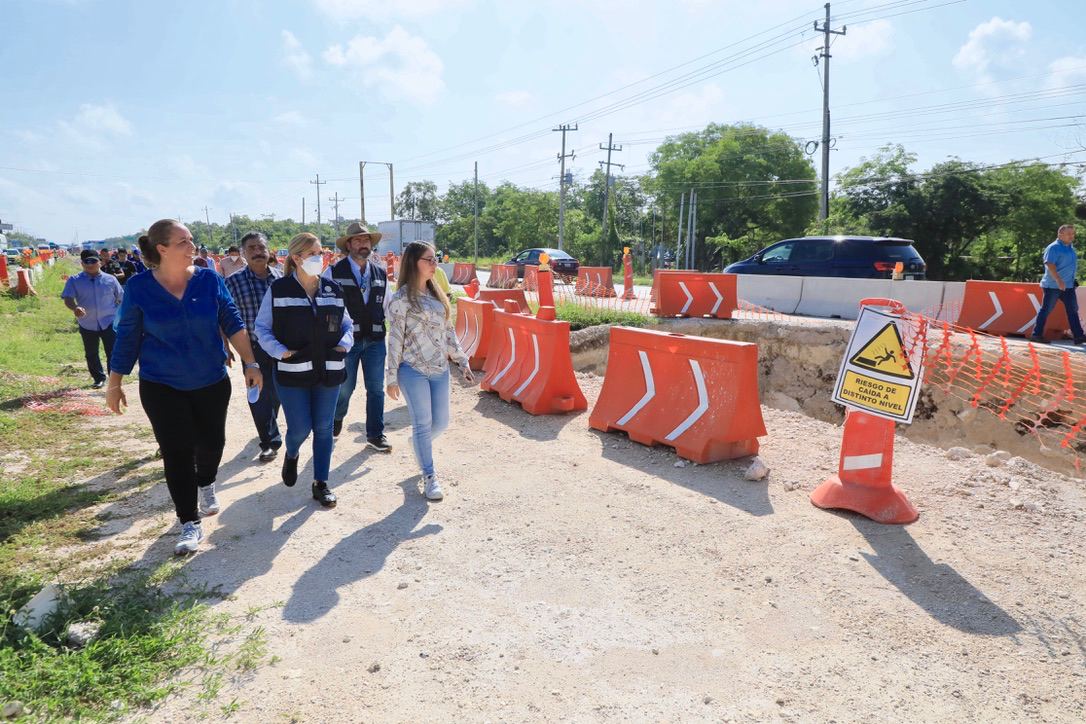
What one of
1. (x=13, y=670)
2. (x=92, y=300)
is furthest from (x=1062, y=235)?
(x=92, y=300)

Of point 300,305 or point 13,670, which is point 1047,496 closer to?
point 300,305

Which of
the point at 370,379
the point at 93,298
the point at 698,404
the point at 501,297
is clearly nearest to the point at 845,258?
the point at 501,297

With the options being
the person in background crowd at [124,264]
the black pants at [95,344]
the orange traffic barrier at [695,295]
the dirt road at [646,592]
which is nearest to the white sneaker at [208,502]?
the dirt road at [646,592]

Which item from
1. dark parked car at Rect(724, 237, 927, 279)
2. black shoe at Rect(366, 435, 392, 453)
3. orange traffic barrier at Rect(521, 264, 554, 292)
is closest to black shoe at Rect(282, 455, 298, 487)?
black shoe at Rect(366, 435, 392, 453)

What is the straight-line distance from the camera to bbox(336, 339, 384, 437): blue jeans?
6125 mm

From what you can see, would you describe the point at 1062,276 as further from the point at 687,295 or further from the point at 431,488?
the point at 431,488

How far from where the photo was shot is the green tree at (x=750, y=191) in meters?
56.4

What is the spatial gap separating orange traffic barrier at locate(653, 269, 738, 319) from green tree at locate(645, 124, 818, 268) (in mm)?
42290

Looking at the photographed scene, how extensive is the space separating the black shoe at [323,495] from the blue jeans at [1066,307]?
11.5 metres

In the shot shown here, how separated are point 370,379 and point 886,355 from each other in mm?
4268

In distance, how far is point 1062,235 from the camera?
1033 cm

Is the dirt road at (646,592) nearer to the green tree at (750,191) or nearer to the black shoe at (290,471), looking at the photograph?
the black shoe at (290,471)

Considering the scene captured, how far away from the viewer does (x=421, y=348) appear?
498 centimetres

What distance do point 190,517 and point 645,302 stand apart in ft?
53.6
